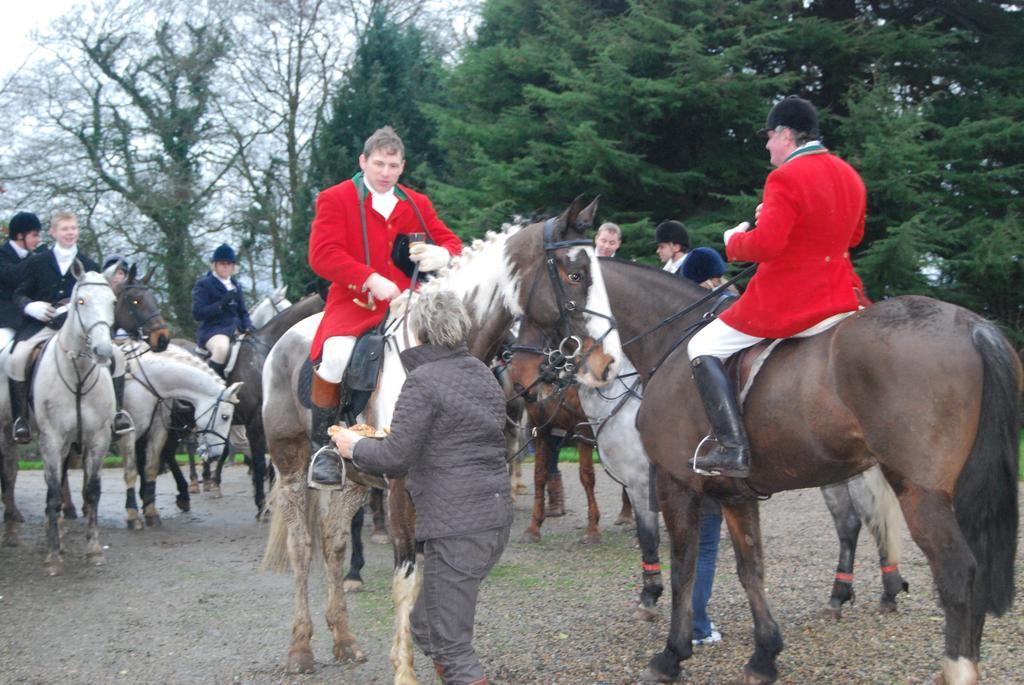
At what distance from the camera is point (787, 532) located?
9.70m

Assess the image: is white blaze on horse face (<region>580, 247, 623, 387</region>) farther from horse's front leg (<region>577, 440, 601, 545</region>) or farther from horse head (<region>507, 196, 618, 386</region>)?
horse's front leg (<region>577, 440, 601, 545</region>)

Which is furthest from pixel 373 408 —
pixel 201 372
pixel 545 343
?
pixel 201 372

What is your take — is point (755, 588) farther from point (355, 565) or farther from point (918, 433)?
point (355, 565)

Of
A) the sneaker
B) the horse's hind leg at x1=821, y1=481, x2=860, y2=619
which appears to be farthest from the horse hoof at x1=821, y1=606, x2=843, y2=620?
the sneaker

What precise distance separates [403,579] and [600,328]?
156 centimetres

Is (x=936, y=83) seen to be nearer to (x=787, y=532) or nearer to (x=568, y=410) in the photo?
(x=787, y=532)

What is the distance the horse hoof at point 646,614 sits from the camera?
6.55 m

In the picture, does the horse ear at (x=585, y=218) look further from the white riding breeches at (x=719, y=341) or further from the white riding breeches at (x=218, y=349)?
the white riding breeches at (x=218, y=349)

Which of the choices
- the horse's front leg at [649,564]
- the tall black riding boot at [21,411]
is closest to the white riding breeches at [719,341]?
the horse's front leg at [649,564]

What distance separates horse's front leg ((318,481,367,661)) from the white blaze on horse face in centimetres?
169

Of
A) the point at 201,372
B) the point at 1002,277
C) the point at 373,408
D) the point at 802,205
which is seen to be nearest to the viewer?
the point at 802,205

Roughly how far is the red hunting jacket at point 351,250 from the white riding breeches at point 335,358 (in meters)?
0.06

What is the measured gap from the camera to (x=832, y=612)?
6422 millimetres

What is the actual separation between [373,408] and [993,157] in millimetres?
14949
